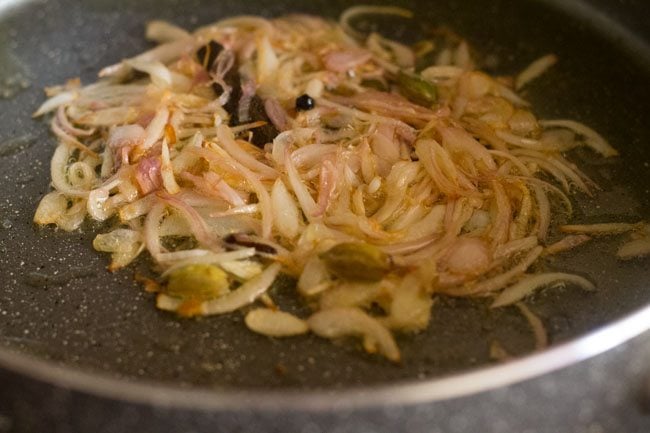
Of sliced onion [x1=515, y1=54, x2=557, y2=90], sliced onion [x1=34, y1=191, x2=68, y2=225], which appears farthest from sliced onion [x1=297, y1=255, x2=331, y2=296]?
sliced onion [x1=515, y1=54, x2=557, y2=90]

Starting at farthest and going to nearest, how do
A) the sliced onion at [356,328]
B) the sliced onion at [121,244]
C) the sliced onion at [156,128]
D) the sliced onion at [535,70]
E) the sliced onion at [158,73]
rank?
the sliced onion at [535,70] < the sliced onion at [158,73] < the sliced onion at [156,128] < the sliced onion at [121,244] < the sliced onion at [356,328]

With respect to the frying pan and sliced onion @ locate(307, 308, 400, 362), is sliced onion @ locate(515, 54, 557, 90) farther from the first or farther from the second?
sliced onion @ locate(307, 308, 400, 362)

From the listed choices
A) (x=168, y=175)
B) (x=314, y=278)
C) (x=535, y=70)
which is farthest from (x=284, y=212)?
(x=535, y=70)

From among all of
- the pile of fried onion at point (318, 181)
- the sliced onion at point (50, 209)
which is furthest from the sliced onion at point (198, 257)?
the sliced onion at point (50, 209)

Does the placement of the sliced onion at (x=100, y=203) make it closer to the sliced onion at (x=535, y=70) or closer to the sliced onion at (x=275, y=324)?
the sliced onion at (x=275, y=324)

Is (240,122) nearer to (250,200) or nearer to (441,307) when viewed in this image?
(250,200)

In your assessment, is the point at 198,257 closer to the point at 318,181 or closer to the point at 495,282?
the point at 318,181

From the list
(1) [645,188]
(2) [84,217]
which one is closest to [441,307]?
(1) [645,188]
